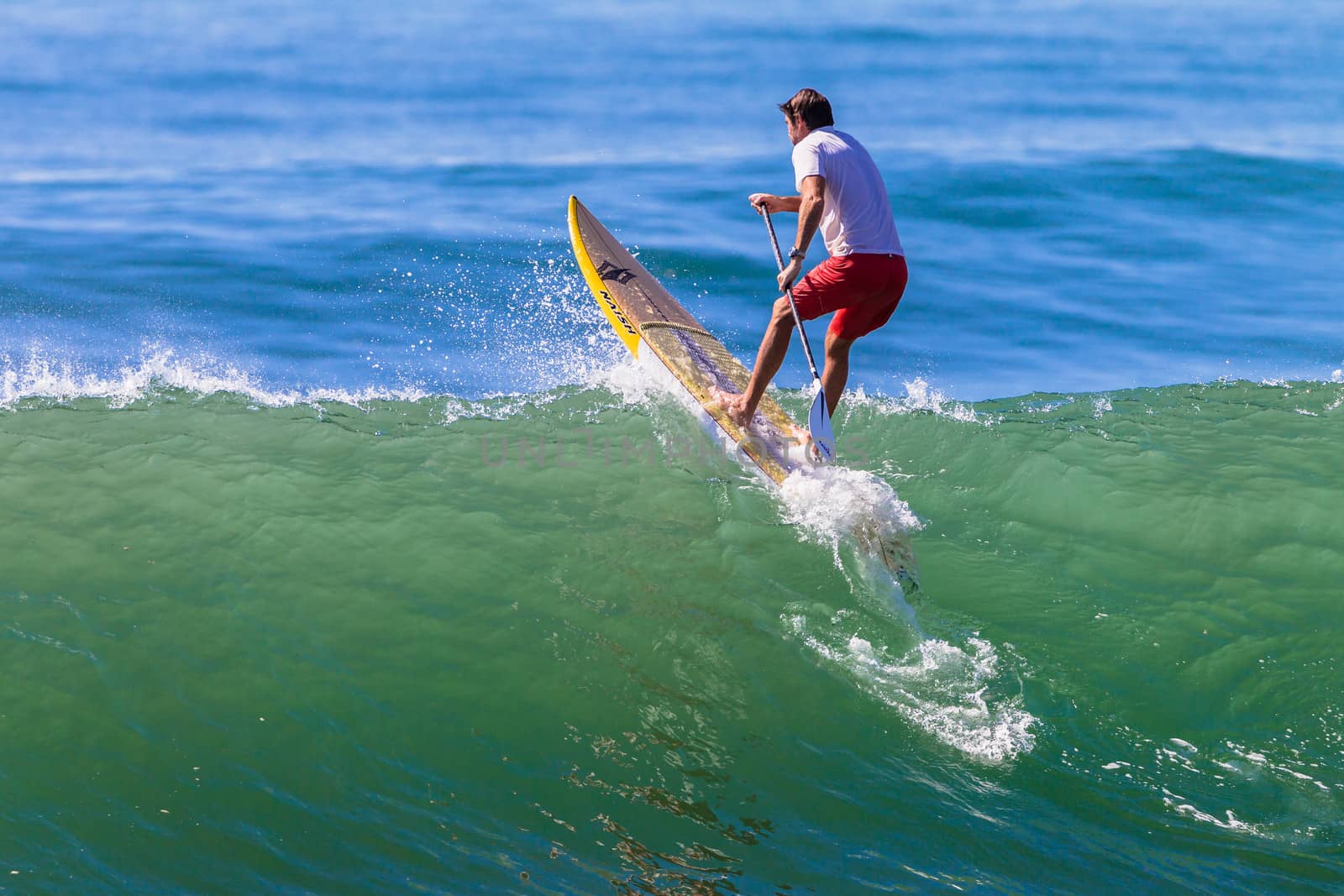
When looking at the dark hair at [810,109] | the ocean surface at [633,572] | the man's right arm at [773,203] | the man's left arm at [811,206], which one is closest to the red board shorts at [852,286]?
the man's left arm at [811,206]

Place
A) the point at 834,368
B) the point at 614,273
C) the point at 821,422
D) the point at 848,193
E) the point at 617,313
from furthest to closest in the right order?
1. the point at 614,273
2. the point at 617,313
3. the point at 834,368
4. the point at 821,422
5. the point at 848,193

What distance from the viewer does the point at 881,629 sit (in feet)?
20.0

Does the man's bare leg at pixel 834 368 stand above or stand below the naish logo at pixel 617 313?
below

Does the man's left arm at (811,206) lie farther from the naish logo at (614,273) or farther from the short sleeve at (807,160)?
the naish logo at (614,273)

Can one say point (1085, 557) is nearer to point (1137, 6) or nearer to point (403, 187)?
point (403, 187)

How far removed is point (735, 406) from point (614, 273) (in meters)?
2.42

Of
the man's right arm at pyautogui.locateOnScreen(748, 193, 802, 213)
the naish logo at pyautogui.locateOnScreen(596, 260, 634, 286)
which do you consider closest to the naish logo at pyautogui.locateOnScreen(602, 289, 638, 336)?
the naish logo at pyautogui.locateOnScreen(596, 260, 634, 286)

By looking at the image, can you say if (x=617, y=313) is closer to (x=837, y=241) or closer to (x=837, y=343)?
(x=837, y=343)

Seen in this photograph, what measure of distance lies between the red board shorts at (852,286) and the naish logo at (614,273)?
112 inches

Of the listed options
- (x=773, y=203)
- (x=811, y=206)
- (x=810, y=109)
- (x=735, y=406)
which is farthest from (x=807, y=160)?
(x=735, y=406)

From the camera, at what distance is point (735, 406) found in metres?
7.81

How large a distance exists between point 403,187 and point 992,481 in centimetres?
1209

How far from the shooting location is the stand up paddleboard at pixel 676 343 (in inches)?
300

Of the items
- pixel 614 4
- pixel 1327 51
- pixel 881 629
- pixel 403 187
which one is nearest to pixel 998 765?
pixel 881 629
